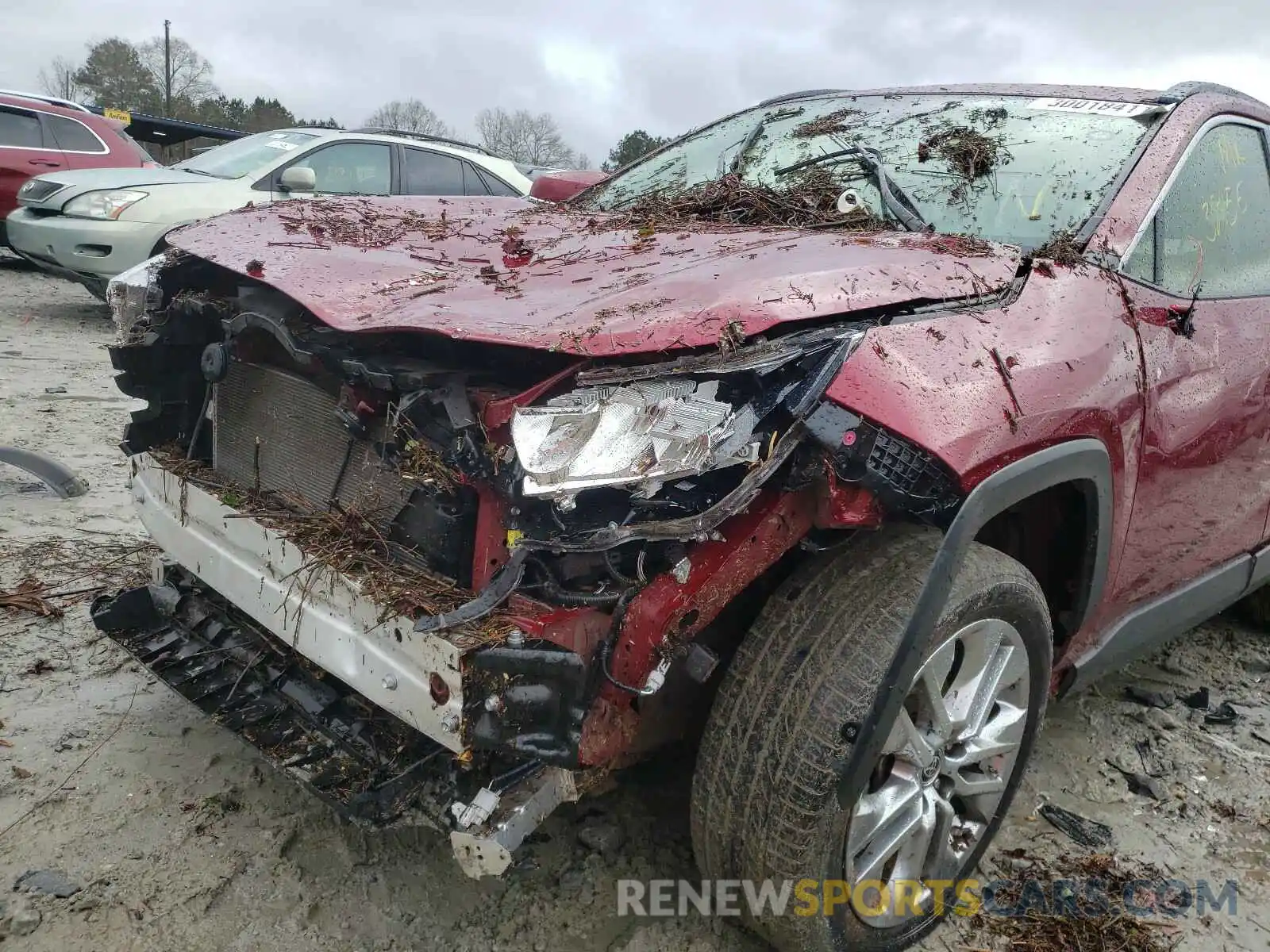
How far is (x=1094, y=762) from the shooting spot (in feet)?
9.37

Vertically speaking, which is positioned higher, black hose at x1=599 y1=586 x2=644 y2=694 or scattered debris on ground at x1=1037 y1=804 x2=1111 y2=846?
black hose at x1=599 y1=586 x2=644 y2=694

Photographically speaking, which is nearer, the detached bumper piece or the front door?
the detached bumper piece

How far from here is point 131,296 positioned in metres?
2.57

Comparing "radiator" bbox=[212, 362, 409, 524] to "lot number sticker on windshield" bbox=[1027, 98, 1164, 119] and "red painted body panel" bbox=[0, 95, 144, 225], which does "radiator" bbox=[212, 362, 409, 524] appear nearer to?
"lot number sticker on windshield" bbox=[1027, 98, 1164, 119]

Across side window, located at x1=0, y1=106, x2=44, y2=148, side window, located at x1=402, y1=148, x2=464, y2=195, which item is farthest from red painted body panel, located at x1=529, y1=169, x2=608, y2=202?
side window, located at x1=0, y1=106, x2=44, y2=148

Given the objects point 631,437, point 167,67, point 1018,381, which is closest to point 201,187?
point 631,437

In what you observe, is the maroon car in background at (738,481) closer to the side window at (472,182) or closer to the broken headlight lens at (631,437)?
the broken headlight lens at (631,437)

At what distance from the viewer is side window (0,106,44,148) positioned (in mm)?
9602

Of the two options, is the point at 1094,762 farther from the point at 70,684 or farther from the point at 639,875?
the point at 70,684

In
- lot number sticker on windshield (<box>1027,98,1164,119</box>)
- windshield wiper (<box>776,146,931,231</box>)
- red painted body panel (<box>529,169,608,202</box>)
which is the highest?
lot number sticker on windshield (<box>1027,98,1164,119</box>)

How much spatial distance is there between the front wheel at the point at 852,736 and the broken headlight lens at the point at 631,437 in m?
0.39

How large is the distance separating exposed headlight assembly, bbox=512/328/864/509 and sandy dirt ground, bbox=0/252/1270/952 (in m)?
0.83

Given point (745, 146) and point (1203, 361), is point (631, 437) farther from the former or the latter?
point (745, 146)

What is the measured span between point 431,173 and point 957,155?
19.6 ft
